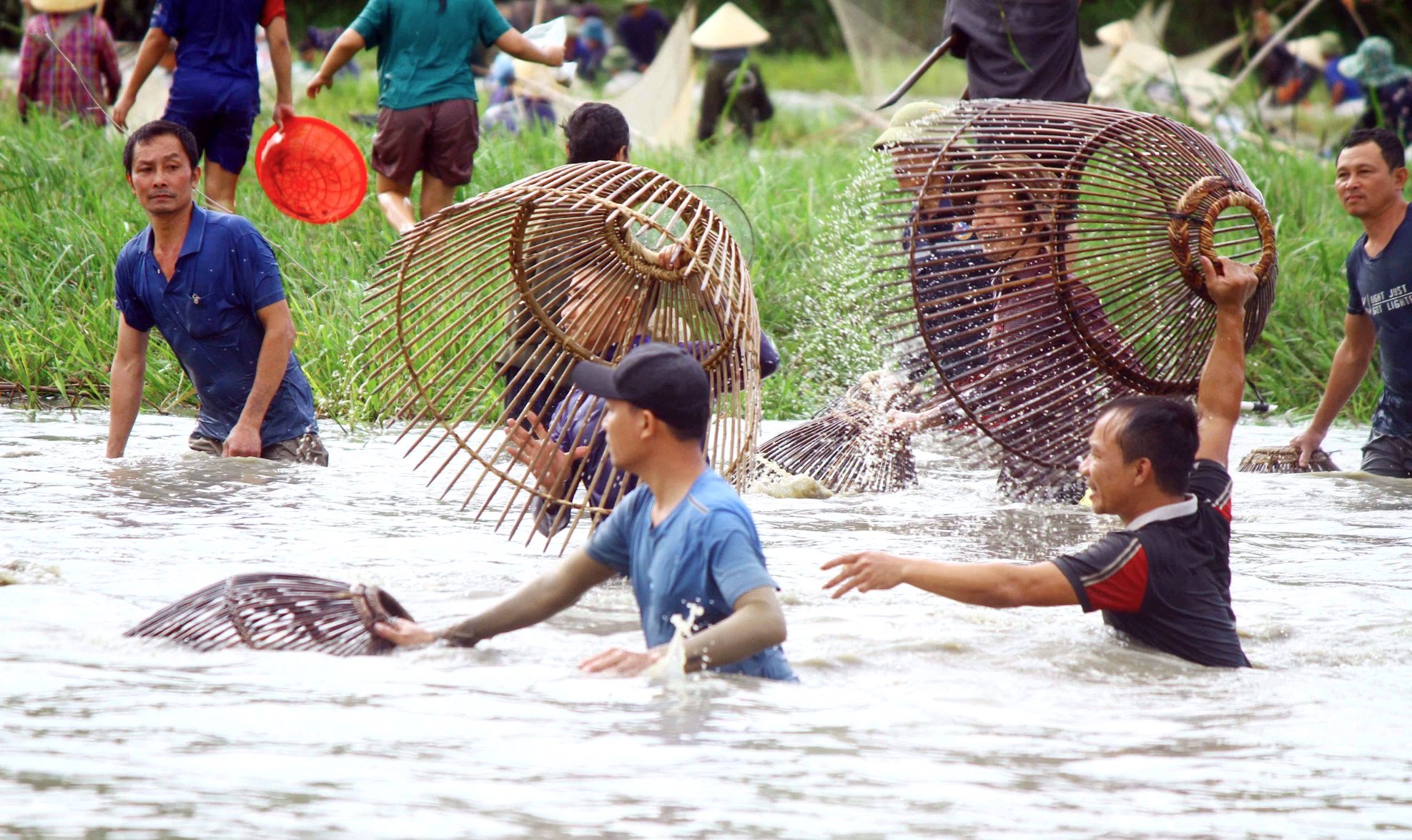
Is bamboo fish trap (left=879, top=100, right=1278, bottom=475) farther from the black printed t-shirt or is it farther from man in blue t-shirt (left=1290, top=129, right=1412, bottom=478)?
man in blue t-shirt (left=1290, top=129, right=1412, bottom=478)

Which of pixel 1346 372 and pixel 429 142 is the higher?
pixel 429 142

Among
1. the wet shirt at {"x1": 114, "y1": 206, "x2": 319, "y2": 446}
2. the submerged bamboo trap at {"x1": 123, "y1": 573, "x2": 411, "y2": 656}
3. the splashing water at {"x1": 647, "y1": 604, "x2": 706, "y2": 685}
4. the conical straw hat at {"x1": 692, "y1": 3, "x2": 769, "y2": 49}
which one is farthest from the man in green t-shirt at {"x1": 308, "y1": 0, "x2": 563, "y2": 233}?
the conical straw hat at {"x1": 692, "y1": 3, "x2": 769, "y2": 49}

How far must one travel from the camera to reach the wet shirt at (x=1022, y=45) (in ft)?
21.6

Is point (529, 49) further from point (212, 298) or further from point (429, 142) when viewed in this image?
point (212, 298)

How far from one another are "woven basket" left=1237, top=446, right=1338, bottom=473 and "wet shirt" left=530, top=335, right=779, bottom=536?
2822 mm

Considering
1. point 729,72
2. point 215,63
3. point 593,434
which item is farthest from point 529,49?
point 729,72

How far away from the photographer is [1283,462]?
21.9 feet

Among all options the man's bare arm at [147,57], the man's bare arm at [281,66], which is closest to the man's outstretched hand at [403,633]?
A: the man's bare arm at [281,66]

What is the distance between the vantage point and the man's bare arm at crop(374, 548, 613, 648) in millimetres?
3506

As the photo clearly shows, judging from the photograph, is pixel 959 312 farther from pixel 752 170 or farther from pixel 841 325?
pixel 752 170

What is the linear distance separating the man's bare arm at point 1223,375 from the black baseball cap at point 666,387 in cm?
133

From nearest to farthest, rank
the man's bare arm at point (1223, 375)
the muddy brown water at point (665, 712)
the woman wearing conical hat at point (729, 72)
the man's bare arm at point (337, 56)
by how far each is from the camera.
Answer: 1. the muddy brown water at point (665, 712)
2. the man's bare arm at point (1223, 375)
3. the man's bare arm at point (337, 56)
4. the woman wearing conical hat at point (729, 72)

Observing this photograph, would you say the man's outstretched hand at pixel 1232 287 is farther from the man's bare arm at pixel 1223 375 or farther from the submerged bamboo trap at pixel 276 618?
the submerged bamboo trap at pixel 276 618

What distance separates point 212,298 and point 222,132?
8.86 feet
